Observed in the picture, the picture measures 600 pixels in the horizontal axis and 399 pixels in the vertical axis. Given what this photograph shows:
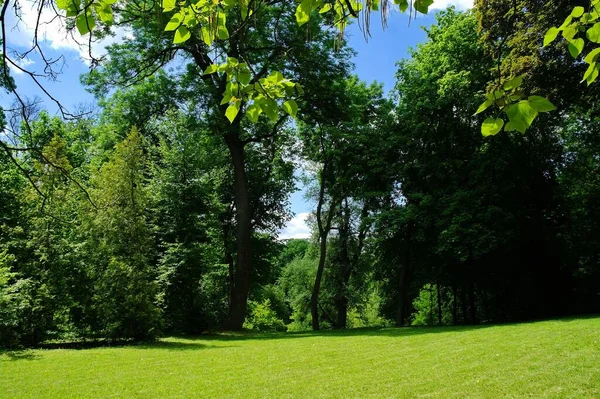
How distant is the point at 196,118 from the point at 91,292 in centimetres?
837

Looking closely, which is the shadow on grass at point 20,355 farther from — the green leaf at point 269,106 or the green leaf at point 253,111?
the green leaf at point 269,106

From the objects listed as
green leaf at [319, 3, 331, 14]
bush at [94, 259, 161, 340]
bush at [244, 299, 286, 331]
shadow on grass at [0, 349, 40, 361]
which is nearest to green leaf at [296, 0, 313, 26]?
green leaf at [319, 3, 331, 14]

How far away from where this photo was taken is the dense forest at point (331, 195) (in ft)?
42.5

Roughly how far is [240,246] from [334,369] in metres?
10.3

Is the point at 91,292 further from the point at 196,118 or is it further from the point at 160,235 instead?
the point at 196,118

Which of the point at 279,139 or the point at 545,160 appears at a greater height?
the point at 279,139

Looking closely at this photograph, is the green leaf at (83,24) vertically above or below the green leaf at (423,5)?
below

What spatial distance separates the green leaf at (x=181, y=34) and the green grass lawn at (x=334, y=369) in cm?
587

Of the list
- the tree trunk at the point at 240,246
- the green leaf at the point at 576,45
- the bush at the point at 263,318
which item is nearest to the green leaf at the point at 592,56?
the green leaf at the point at 576,45

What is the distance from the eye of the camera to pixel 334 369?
27.9ft

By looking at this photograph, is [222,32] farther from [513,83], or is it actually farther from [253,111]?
[513,83]

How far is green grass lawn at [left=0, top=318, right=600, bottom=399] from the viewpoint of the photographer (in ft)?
21.5

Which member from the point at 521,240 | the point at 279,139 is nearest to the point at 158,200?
the point at 279,139

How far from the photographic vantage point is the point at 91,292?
13484mm
